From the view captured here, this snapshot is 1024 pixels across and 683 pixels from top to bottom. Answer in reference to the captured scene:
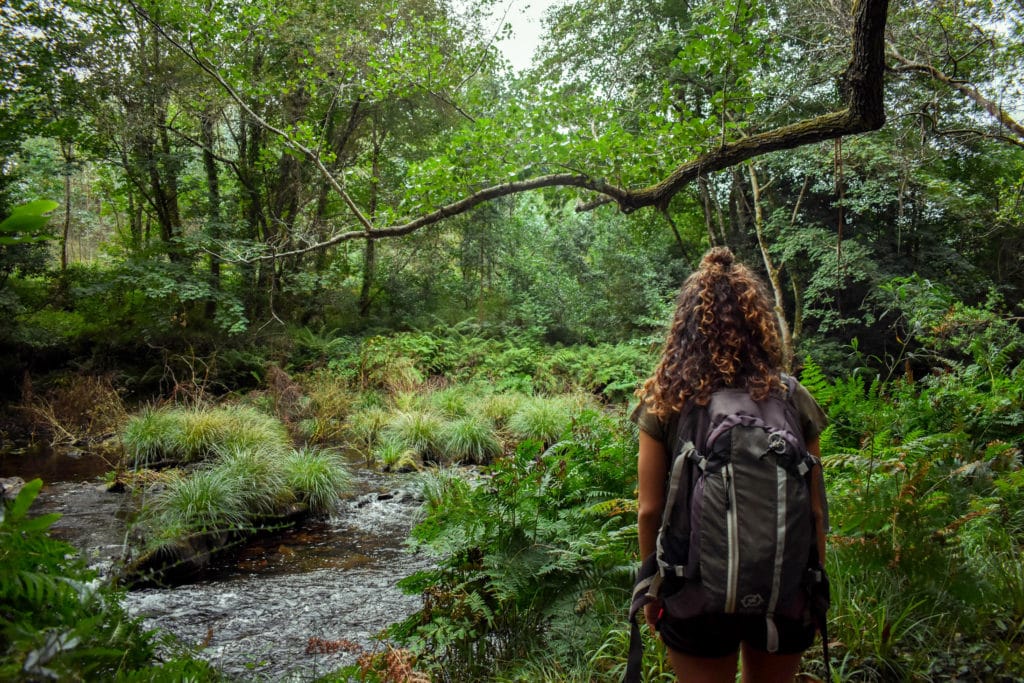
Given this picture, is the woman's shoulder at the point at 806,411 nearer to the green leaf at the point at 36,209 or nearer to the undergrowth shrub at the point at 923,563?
the undergrowth shrub at the point at 923,563

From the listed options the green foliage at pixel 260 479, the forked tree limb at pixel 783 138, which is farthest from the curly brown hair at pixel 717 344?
the green foliage at pixel 260 479

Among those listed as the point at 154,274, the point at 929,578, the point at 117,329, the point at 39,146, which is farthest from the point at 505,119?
the point at 39,146

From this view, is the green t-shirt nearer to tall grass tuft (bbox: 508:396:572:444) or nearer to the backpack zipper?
the backpack zipper

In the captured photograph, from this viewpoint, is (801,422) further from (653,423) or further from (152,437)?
(152,437)

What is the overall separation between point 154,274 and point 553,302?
9.38 m

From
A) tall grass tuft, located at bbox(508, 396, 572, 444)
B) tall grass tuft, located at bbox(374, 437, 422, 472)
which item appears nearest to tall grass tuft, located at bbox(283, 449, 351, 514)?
tall grass tuft, located at bbox(374, 437, 422, 472)

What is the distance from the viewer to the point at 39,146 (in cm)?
1492

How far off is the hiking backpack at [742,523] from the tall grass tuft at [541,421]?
704 cm

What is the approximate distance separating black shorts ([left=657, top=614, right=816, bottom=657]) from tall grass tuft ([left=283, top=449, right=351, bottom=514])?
18.1 feet

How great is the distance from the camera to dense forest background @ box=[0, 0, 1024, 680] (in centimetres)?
282

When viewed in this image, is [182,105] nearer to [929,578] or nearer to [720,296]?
[720,296]

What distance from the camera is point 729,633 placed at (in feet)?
4.90

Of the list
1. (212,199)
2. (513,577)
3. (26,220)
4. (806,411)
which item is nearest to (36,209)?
(26,220)

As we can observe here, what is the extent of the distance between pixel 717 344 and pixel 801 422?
0.35 metres
